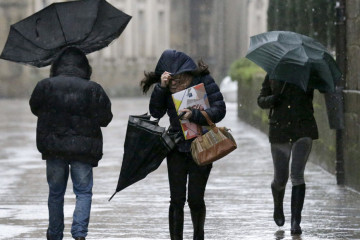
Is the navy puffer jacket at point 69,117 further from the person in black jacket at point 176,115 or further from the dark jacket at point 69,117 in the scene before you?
the person in black jacket at point 176,115

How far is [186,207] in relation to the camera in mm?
11523

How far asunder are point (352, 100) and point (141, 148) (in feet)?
16.8

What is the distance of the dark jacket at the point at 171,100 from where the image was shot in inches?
317

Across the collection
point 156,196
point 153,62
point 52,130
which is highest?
point 52,130

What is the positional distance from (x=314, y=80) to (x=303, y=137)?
1.55 ft

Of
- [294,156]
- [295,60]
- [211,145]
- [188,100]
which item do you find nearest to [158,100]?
[188,100]

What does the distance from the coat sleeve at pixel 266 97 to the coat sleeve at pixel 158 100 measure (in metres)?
1.50

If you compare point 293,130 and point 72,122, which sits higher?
point 72,122

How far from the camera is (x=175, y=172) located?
8.09 m

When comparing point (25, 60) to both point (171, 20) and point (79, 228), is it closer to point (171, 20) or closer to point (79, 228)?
point (79, 228)

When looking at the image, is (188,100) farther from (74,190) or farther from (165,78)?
(74,190)

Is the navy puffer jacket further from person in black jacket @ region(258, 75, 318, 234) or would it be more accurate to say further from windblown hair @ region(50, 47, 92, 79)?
person in black jacket @ region(258, 75, 318, 234)

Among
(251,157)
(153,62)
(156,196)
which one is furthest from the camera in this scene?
(153,62)

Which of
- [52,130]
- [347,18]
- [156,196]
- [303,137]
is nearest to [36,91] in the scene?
A: [52,130]
